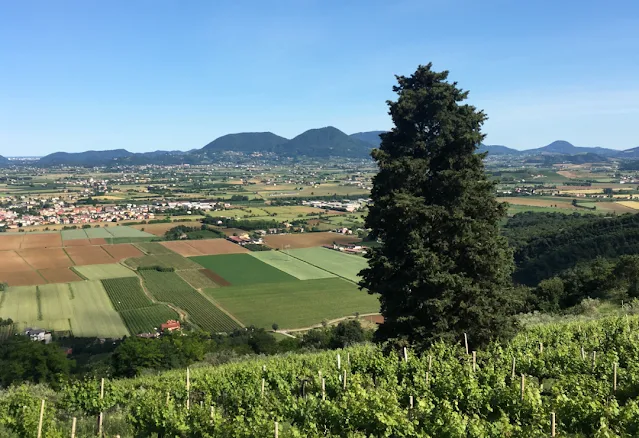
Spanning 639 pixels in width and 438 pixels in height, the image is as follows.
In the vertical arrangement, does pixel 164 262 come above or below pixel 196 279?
above

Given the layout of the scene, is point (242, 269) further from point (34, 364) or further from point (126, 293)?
point (34, 364)

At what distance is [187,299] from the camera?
50969mm

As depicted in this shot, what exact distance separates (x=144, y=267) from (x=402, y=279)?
5567 centimetres

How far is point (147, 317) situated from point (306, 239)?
44.7 meters

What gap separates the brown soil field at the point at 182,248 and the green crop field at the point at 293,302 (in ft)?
68.9

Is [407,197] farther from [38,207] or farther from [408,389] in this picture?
[38,207]

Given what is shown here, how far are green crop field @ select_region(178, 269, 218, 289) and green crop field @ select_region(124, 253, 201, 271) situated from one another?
2.69 m

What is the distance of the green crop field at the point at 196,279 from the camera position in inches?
2229

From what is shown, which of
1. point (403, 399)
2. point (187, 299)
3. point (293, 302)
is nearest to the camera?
point (403, 399)

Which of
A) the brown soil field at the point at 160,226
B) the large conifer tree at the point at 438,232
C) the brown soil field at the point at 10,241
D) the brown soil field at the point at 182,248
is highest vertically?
the large conifer tree at the point at 438,232

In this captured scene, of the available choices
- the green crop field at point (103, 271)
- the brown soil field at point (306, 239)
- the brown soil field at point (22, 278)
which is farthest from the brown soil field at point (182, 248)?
the brown soil field at point (22, 278)

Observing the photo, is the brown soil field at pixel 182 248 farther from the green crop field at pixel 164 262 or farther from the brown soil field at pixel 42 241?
the brown soil field at pixel 42 241

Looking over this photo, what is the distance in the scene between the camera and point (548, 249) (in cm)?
6366

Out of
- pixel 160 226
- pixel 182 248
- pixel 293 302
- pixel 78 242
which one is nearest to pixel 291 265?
pixel 293 302
